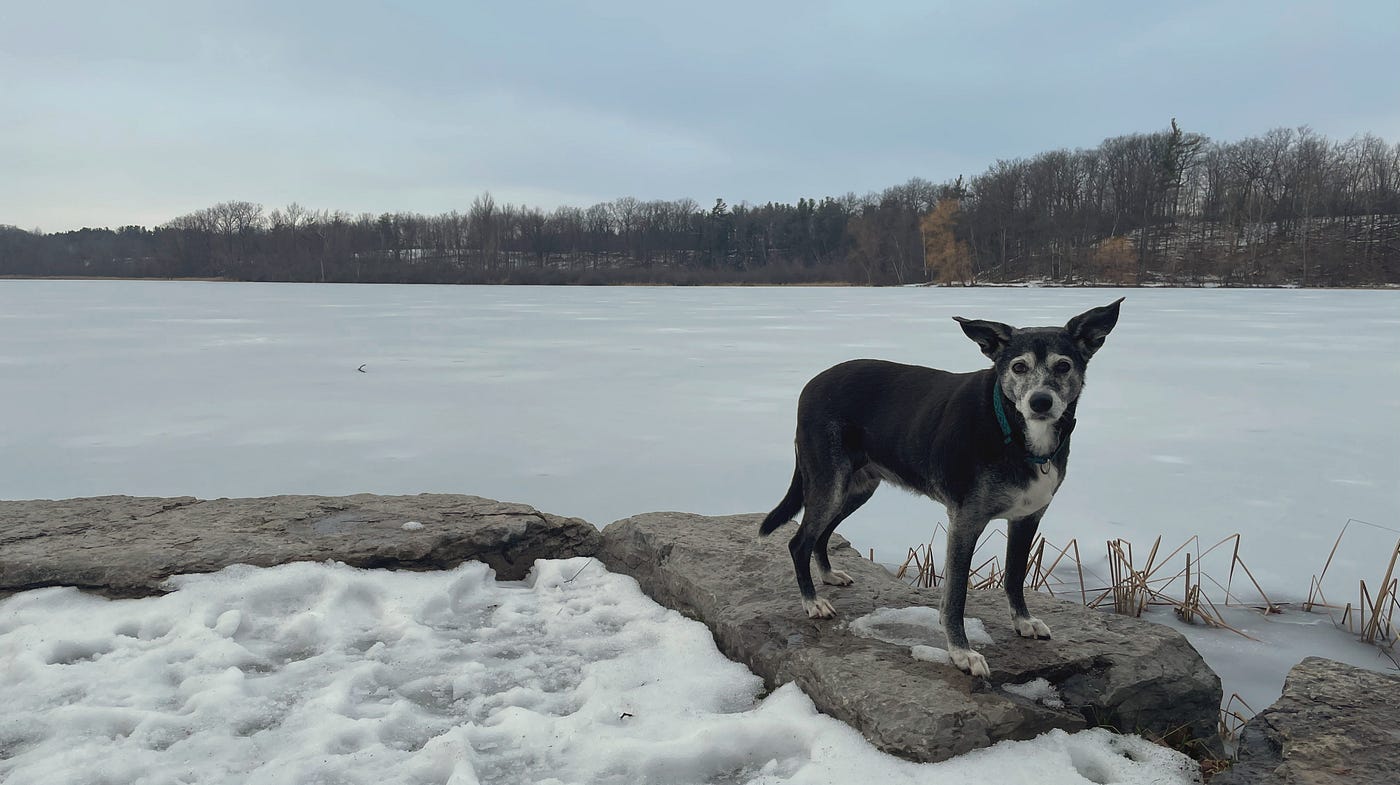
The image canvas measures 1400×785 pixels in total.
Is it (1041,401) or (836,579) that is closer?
(1041,401)

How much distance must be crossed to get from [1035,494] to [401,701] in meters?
2.48

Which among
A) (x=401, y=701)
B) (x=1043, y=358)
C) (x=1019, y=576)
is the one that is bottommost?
(x=401, y=701)

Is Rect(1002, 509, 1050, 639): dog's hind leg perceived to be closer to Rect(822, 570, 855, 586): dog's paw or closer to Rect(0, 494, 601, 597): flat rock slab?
Rect(822, 570, 855, 586): dog's paw

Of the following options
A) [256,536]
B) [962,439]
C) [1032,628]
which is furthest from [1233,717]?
[256,536]

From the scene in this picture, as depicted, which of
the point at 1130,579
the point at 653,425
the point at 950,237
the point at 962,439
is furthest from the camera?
the point at 950,237

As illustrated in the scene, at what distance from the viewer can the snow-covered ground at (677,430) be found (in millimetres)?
5836

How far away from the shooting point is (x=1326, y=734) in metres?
2.53

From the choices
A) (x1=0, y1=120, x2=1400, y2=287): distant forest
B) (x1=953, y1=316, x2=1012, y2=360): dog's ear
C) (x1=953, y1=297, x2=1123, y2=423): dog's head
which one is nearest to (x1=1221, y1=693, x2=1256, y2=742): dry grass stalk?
(x1=953, y1=297, x2=1123, y2=423): dog's head

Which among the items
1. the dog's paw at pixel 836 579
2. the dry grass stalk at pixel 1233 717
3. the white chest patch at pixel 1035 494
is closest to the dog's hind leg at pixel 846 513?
the dog's paw at pixel 836 579

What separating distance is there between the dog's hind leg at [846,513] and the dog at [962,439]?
0.01 meters

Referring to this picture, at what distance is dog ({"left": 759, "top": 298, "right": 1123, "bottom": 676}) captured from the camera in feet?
9.37

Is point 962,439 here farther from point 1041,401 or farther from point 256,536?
point 256,536

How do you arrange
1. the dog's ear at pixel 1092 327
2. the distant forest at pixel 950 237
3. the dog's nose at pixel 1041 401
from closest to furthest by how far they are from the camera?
the dog's nose at pixel 1041 401
the dog's ear at pixel 1092 327
the distant forest at pixel 950 237

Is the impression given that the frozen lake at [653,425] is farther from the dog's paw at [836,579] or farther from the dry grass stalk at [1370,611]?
the dog's paw at [836,579]
